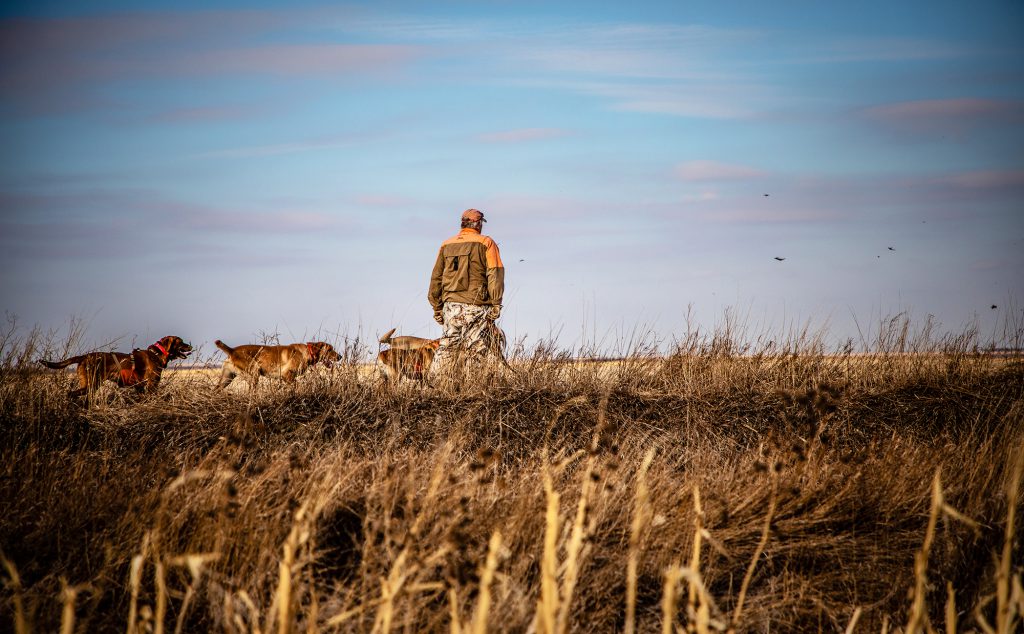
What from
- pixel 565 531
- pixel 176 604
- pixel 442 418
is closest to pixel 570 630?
pixel 565 531

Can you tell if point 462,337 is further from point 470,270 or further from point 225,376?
point 225,376

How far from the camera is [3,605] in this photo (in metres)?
3.64

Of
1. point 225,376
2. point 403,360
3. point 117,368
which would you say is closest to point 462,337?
point 403,360

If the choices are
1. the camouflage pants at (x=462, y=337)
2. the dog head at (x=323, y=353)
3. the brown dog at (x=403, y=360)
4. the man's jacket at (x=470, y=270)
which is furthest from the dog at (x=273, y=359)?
the man's jacket at (x=470, y=270)

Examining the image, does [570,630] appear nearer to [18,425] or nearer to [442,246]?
[18,425]

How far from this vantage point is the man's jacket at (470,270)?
9867mm

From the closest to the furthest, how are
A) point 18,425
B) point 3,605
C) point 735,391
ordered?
point 3,605 → point 18,425 → point 735,391

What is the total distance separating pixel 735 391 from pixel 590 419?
1868 mm

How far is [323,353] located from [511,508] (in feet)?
15.7

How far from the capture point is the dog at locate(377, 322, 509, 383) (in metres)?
8.49

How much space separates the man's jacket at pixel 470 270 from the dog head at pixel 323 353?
5.64 feet

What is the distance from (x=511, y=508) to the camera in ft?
15.6

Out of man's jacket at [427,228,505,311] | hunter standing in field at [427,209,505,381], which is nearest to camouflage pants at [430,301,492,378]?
hunter standing in field at [427,209,505,381]

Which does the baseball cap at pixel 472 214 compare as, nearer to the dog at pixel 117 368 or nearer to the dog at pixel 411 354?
the dog at pixel 411 354
